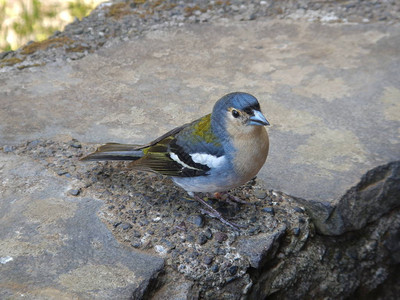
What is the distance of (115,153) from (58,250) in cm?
73

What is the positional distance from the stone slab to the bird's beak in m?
0.85

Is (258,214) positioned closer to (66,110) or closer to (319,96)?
(319,96)

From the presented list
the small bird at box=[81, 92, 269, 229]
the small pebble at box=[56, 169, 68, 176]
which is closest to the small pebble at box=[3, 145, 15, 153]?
the small pebble at box=[56, 169, 68, 176]

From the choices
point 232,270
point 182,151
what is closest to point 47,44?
point 182,151

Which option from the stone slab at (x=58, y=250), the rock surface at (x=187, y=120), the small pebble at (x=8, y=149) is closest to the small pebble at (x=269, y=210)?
the rock surface at (x=187, y=120)

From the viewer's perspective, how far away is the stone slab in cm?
250

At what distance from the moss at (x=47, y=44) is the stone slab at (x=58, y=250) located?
5.19 ft

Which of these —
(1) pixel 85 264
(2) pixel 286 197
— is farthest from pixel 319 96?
(1) pixel 85 264

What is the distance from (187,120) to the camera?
12.5 ft

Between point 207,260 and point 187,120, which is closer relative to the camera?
point 207,260

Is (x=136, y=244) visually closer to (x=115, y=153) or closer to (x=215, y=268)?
(x=215, y=268)

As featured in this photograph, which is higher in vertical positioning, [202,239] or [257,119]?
[257,119]

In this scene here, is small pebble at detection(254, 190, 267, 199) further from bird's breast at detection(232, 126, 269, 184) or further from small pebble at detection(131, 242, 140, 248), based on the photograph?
small pebble at detection(131, 242, 140, 248)

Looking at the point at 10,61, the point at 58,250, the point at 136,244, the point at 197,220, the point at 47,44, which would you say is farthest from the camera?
the point at 47,44
